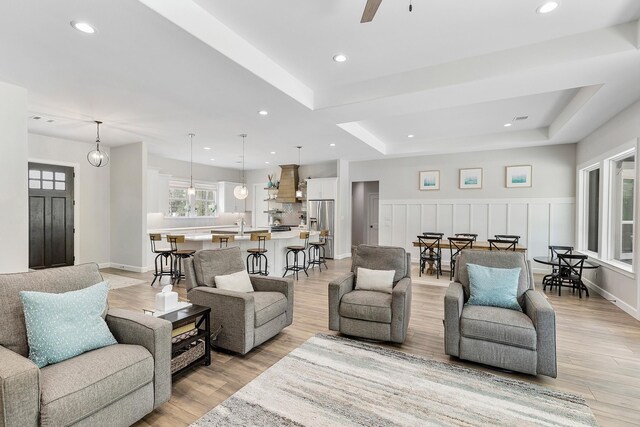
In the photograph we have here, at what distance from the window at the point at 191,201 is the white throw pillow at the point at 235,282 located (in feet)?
19.7

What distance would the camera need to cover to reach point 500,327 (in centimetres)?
251

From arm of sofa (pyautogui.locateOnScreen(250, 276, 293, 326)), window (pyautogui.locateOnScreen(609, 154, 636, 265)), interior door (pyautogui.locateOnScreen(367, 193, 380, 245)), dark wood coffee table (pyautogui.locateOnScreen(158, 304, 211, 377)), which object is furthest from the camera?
interior door (pyautogui.locateOnScreen(367, 193, 380, 245))

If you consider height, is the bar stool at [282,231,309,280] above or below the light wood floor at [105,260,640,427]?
above

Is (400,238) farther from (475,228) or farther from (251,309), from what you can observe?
(251,309)

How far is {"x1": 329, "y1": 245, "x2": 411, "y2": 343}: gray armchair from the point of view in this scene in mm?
2986

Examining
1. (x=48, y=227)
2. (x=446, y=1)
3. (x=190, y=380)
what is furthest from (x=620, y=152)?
(x=48, y=227)

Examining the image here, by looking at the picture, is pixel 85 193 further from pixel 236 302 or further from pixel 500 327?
pixel 500 327

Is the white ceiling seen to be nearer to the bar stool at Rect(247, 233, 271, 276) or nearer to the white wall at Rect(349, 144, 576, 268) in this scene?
the white wall at Rect(349, 144, 576, 268)

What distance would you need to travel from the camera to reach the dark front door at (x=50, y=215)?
235 inches

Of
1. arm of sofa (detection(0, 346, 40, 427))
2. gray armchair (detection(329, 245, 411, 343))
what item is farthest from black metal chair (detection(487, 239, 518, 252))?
arm of sofa (detection(0, 346, 40, 427))

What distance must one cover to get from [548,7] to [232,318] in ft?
12.5

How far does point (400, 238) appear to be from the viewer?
8250 mm

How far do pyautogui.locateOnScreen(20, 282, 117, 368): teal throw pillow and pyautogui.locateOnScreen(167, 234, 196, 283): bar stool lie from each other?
11.9 ft

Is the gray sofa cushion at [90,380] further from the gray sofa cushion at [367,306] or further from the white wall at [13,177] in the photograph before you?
the white wall at [13,177]
